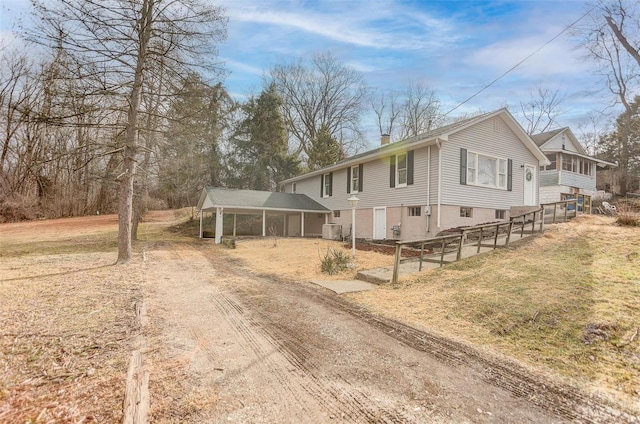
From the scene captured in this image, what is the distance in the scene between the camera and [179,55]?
9625 millimetres

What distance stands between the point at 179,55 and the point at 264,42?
2.79 meters

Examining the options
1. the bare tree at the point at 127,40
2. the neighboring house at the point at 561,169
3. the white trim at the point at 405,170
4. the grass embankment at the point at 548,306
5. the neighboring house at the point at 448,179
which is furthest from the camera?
the neighboring house at the point at 561,169

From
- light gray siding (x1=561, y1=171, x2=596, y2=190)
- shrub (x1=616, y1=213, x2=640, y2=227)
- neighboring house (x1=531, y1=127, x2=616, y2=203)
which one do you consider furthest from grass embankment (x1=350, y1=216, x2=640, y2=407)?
light gray siding (x1=561, y1=171, x2=596, y2=190)

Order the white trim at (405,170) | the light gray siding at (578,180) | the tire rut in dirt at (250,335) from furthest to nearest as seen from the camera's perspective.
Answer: the light gray siding at (578,180) < the white trim at (405,170) < the tire rut in dirt at (250,335)

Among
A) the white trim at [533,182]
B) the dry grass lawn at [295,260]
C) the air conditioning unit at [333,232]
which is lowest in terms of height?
the dry grass lawn at [295,260]

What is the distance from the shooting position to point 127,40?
29.4 feet

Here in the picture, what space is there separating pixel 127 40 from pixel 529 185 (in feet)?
58.6

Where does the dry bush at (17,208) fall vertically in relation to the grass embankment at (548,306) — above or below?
above

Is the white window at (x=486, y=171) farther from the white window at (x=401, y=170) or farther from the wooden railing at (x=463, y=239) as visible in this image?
the white window at (x=401, y=170)

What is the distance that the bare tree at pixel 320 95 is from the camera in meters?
33.1

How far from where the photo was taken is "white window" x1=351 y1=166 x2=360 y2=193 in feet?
55.4

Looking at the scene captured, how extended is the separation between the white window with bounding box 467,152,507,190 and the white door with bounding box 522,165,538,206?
1857 millimetres

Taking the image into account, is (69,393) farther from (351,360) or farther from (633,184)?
(633,184)

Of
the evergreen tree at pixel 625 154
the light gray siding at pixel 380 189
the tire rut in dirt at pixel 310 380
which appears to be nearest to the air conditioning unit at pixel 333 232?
the light gray siding at pixel 380 189
